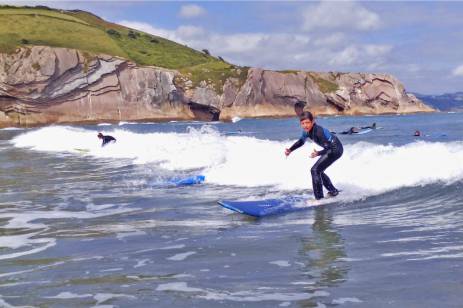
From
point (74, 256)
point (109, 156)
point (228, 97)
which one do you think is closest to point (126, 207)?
point (74, 256)

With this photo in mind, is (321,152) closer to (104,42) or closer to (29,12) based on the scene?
(104,42)

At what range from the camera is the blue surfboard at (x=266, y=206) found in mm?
12492

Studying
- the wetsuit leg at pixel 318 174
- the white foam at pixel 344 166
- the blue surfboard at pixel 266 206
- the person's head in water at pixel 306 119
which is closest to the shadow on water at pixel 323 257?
the blue surfboard at pixel 266 206

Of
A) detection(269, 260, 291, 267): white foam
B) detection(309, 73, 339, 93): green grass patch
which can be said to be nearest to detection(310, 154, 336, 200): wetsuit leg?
detection(269, 260, 291, 267): white foam

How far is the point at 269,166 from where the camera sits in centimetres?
2145

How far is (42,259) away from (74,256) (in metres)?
0.47

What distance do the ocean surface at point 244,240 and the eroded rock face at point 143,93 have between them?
97.7m

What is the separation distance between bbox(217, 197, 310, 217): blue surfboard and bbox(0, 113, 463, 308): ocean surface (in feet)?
0.63

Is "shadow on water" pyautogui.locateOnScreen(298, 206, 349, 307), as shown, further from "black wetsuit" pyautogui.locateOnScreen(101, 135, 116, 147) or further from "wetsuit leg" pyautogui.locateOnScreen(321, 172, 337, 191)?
"black wetsuit" pyautogui.locateOnScreen(101, 135, 116, 147)

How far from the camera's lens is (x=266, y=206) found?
1286 centimetres

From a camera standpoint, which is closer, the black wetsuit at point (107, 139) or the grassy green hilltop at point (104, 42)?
the black wetsuit at point (107, 139)

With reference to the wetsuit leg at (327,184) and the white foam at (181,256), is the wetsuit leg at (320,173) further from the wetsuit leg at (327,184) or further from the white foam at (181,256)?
the white foam at (181,256)

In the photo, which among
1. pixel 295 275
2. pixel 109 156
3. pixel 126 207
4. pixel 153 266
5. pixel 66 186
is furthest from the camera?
pixel 109 156

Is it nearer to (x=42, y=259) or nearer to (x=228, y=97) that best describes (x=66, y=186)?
(x=42, y=259)
